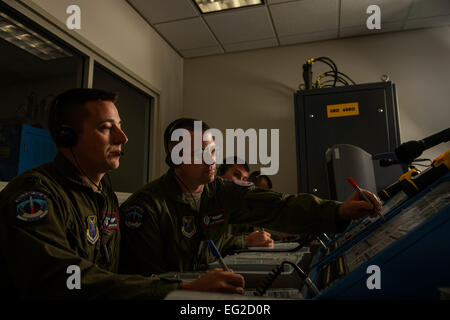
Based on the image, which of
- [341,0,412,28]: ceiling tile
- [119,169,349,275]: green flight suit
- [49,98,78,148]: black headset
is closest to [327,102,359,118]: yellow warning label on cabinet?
[341,0,412,28]: ceiling tile

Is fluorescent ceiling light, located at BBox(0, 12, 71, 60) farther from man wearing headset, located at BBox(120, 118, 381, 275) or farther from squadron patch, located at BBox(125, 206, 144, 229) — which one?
squadron patch, located at BBox(125, 206, 144, 229)

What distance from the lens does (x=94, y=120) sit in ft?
3.16

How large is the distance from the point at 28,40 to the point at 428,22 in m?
3.30

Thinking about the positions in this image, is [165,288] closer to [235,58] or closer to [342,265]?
[342,265]

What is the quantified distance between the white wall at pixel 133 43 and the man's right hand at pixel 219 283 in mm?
1883

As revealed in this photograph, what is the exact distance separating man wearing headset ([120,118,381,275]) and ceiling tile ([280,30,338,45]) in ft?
7.10

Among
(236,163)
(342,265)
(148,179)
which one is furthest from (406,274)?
(148,179)

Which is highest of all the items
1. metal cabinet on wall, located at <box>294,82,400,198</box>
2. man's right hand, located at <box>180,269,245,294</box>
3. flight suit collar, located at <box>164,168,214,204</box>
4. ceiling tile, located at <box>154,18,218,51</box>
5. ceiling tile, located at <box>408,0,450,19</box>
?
ceiling tile, located at <box>154,18,218,51</box>

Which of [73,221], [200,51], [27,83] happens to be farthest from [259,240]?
[200,51]

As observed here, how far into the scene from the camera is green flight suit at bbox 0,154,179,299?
571 mm

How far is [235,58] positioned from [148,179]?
5.31 ft

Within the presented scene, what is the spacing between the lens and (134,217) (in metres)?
1.15

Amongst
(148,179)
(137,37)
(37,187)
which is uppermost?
(137,37)

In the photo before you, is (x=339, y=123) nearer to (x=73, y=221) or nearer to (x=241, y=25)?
(x=241, y=25)
